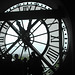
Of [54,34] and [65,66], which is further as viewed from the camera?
[54,34]

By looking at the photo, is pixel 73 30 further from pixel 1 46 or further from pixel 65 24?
pixel 1 46

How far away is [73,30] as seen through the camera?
7.68 feet

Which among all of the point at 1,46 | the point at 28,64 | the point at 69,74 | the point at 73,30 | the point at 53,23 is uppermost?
the point at 53,23

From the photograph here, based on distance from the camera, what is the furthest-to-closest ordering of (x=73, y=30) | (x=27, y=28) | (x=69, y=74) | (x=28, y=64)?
(x=27, y=28) < (x=69, y=74) < (x=73, y=30) < (x=28, y=64)

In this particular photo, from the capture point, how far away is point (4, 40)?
10.5 feet

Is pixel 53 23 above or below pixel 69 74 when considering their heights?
above

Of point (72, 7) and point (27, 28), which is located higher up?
point (72, 7)

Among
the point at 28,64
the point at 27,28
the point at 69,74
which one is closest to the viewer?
the point at 28,64

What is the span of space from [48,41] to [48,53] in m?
0.24

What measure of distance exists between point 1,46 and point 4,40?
14 cm

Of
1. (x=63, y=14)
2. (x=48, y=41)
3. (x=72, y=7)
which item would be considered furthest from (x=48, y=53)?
(x=72, y=7)

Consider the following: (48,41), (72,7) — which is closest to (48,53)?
(48,41)

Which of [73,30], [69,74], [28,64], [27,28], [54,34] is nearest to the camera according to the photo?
[28,64]

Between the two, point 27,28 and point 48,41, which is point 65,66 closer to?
point 48,41
